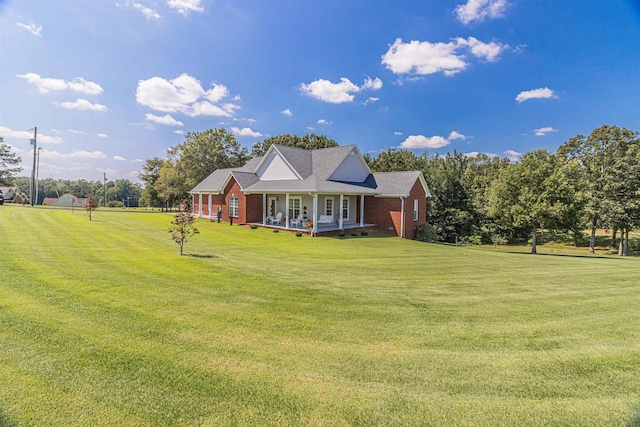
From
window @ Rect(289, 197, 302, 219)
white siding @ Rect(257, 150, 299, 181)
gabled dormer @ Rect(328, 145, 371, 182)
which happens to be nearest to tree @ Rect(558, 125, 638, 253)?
gabled dormer @ Rect(328, 145, 371, 182)

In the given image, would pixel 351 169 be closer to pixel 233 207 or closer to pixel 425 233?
pixel 425 233

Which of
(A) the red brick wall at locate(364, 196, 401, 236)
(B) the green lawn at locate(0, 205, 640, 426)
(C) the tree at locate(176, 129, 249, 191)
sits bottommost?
(B) the green lawn at locate(0, 205, 640, 426)

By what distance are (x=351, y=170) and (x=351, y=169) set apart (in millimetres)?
86

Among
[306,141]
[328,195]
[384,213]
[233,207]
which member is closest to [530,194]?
[384,213]

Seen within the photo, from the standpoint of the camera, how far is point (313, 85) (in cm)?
2828

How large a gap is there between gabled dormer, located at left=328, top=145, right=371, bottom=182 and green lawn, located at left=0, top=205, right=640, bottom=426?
50.8ft

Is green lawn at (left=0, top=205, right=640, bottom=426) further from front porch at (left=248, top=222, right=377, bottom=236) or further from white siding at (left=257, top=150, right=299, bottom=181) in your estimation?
white siding at (left=257, top=150, right=299, bottom=181)

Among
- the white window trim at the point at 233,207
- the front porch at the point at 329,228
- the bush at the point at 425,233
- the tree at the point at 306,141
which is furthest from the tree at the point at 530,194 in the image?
the tree at the point at 306,141

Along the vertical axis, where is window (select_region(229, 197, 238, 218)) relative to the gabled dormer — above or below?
below

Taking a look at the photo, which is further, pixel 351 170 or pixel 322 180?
pixel 351 170

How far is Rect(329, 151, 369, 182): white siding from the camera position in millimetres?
23688

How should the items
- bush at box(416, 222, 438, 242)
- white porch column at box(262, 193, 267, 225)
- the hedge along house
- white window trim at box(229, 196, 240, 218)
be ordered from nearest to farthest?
the hedge along house, white porch column at box(262, 193, 267, 225), bush at box(416, 222, 438, 242), white window trim at box(229, 196, 240, 218)

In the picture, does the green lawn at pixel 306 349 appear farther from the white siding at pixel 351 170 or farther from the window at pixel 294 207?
the white siding at pixel 351 170

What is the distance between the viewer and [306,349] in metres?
4.41
